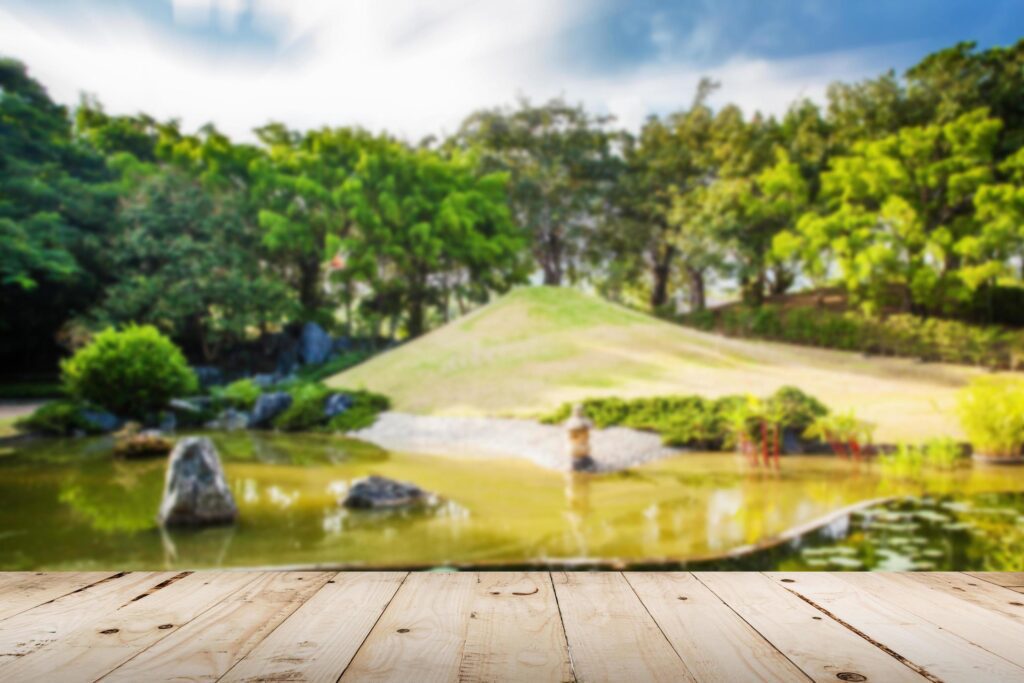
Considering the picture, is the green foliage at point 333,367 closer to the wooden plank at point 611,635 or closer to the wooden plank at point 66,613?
the wooden plank at point 66,613

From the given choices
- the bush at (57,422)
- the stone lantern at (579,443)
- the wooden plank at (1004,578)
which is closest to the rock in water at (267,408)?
the bush at (57,422)

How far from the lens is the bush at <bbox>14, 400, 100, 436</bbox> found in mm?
7121

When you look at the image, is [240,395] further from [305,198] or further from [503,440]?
[305,198]

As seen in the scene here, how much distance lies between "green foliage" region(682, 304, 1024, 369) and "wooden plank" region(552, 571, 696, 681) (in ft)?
27.9

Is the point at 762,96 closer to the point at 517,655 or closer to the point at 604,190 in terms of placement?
the point at 604,190

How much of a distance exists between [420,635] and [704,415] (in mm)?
5719

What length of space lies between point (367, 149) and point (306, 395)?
6.33 metres

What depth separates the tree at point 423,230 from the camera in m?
12.3

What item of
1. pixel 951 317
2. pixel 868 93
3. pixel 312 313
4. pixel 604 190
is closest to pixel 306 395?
pixel 312 313

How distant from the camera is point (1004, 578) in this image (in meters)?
1.16

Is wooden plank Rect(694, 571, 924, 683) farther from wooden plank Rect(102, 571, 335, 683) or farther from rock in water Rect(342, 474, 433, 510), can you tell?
rock in water Rect(342, 474, 433, 510)

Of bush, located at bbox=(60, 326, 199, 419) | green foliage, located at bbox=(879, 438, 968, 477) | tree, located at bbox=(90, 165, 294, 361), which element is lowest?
green foliage, located at bbox=(879, 438, 968, 477)

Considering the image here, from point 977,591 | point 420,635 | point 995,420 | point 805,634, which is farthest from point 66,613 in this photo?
point 995,420

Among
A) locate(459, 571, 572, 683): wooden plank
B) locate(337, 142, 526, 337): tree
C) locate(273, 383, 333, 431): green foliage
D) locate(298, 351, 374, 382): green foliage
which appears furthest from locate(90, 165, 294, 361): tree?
locate(459, 571, 572, 683): wooden plank
